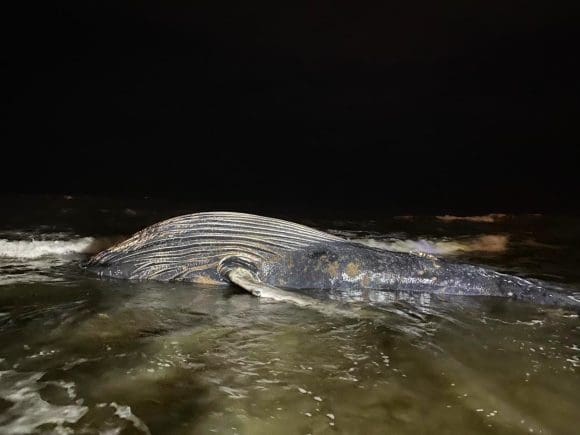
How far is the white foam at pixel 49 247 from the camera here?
313 inches

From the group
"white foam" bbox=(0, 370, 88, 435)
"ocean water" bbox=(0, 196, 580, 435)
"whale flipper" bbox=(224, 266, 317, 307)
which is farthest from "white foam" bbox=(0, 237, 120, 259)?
"white foam" bbox=(0, 370, 88, 435)

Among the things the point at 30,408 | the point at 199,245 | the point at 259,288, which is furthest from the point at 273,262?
the point at 30,408

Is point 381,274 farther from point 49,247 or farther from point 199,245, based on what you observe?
point 49,247

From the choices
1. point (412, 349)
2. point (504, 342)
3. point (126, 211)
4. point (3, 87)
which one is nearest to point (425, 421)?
point (412, 349)

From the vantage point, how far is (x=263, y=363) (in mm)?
3672

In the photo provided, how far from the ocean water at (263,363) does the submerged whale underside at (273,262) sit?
1.00 ft

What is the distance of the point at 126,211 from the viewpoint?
1354cm

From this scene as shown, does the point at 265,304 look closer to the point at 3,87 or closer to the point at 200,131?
the point at 200,131

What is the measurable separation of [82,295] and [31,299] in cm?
50

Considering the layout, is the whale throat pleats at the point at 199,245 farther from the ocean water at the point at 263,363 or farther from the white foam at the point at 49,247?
the white foam at the point at 49,247

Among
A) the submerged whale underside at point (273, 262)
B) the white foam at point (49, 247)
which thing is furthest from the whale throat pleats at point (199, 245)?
the white foam at point (49, 247)

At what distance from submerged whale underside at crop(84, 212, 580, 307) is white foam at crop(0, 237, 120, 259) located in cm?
210

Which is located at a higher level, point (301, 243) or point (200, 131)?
point (200, 131)

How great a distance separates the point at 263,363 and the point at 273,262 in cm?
270
